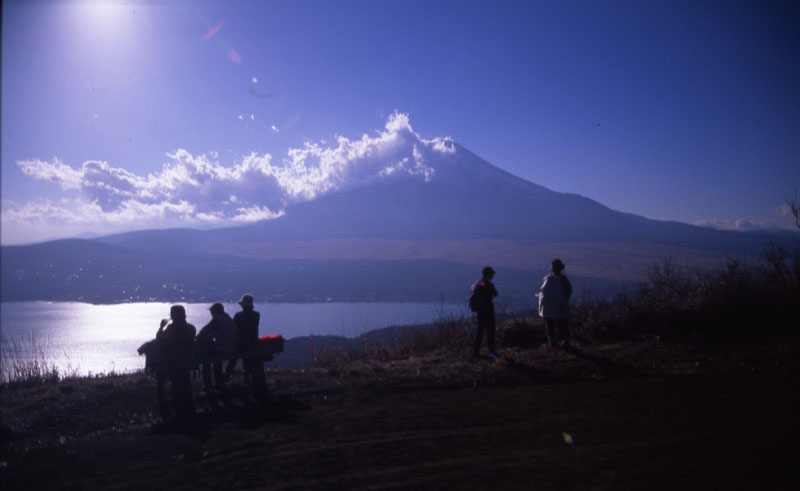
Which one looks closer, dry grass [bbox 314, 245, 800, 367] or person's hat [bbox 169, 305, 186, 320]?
person's hat [bbox 169, 305, 186, 320]

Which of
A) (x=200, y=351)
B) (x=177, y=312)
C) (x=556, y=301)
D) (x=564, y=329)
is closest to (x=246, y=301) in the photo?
(x=200, y=351)

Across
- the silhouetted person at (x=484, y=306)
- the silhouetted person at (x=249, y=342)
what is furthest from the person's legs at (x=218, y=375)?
the silhouetted person at (x=484, y=306)

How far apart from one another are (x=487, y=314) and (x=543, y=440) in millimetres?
3880

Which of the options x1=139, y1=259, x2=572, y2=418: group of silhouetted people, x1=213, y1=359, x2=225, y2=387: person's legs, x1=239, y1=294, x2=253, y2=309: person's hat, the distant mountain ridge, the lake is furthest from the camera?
the distant mountain ridge

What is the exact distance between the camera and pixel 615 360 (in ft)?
25.5

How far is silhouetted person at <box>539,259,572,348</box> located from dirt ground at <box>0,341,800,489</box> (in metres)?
0.65

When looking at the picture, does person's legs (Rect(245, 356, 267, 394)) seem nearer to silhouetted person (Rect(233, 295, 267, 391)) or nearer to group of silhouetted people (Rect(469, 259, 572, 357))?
silhouetted person (Rect(233, 295, 267, 391))

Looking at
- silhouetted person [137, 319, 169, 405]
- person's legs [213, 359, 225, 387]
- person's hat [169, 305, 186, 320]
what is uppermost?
person's hat [169, 305, 186, 320]

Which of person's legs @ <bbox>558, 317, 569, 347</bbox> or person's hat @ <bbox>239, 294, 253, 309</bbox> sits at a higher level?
person's hat @ <bbox>239, 294, 253, 309</bbox>

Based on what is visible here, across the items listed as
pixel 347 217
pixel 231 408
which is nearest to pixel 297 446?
pixel 231 408

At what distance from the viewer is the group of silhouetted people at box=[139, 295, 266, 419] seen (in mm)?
6672

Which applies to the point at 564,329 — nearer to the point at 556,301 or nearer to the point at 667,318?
the point at 556,301

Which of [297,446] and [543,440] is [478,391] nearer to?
[543,440]

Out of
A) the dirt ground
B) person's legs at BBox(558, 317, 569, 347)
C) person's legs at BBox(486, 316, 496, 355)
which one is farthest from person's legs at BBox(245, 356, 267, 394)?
person's legs at BBox(558, 317, 569, 347)
